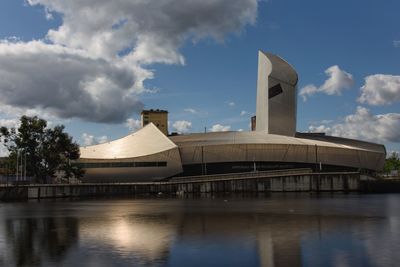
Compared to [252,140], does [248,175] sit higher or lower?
lower

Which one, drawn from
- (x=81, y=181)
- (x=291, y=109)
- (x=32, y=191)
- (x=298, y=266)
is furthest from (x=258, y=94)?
(x=298, y=266)

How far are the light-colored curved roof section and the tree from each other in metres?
9.42

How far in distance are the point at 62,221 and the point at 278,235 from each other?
801 inches

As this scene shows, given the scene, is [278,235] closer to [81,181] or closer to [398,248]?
[398,248]

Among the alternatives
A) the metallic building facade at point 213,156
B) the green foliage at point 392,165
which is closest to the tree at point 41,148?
the metallic building facade at point 213,156

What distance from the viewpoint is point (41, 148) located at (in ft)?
330

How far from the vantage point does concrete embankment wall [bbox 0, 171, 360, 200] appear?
88.5 meters

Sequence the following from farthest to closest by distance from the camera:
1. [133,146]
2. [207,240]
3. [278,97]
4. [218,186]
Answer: [278,97]
[133,146]
[218,186]
[207,240]

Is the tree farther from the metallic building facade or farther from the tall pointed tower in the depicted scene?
the tall pointed tower

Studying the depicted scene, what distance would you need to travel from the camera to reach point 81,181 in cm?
11169

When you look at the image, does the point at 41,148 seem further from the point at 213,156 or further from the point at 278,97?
the point at 278,97

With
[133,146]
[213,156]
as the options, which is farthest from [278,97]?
[133,146]

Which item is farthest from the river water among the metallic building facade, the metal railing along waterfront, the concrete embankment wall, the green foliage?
the green foliage

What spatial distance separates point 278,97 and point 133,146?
41066 millimetres
